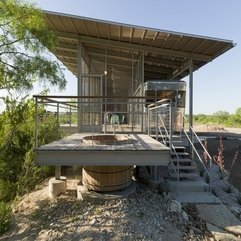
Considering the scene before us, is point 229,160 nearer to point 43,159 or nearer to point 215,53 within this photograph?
point 215,53

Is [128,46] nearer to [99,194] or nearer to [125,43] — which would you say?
[125,43]

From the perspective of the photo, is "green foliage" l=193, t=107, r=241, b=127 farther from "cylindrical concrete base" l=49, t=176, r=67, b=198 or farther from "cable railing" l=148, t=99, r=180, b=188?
"cylindrical concrete base" l=49, t=176, r=67, b=198

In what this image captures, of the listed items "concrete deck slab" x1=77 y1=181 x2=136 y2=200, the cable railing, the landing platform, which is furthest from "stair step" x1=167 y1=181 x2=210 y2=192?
the landing platform

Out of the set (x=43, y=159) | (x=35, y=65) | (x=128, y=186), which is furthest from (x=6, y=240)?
(x=35, y=65)

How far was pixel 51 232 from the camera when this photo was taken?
4586 millimetres

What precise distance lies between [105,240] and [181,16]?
12.4 metres

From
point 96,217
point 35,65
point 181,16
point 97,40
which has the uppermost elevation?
point 181,16

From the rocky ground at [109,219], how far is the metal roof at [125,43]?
201 inches

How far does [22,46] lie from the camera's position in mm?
5984

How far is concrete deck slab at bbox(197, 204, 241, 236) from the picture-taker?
4.96 meters

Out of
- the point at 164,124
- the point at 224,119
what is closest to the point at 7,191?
the point at 164,124

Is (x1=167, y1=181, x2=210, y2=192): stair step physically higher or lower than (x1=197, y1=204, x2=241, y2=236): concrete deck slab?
higher

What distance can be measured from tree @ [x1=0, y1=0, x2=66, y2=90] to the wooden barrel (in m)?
2.41

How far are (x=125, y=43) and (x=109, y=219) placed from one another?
7561 mm
